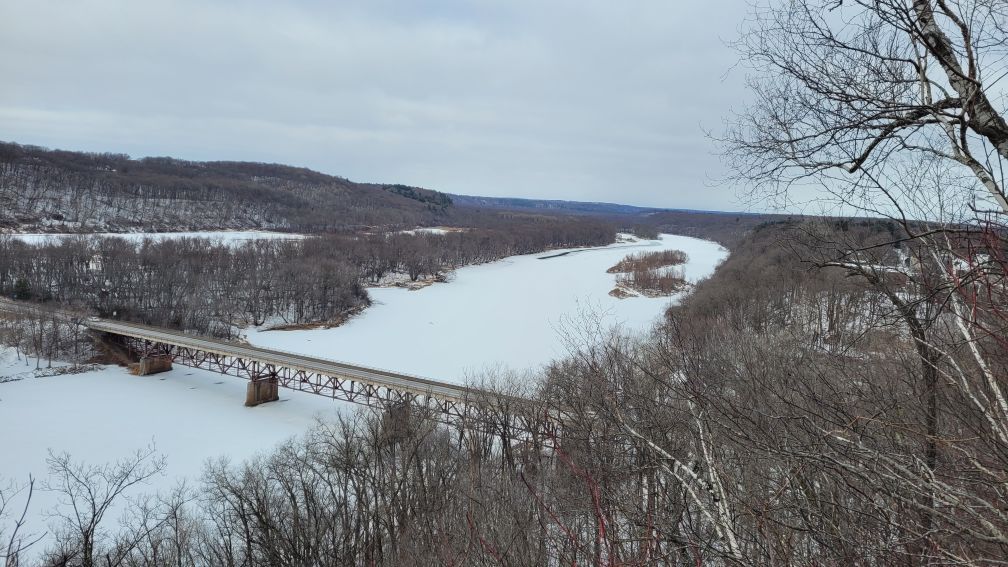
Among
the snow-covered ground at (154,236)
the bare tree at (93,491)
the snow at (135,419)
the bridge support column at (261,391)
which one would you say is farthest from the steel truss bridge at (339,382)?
the snow-covered ground at (154,236)

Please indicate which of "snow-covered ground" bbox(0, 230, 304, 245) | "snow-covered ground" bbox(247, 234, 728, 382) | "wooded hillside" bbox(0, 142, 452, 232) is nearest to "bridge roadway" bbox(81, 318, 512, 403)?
"snow-covered ground" bbox(247, 234, 728, 382)

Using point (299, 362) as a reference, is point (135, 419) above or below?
below

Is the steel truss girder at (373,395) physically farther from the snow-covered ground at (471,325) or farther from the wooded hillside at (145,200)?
the wooded hillside at (145,200)

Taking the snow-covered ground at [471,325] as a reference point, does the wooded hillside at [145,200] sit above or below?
above

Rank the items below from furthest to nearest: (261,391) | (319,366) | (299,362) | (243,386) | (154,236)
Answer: (154,236)
(243,386)
(299,362)
(261,391)
(319,366)

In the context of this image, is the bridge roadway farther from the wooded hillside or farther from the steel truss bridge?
the wooded hillside

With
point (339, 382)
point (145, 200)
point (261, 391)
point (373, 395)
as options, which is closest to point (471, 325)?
point (339, 382)

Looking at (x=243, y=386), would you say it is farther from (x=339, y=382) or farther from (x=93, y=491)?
(x=93, y=491)
